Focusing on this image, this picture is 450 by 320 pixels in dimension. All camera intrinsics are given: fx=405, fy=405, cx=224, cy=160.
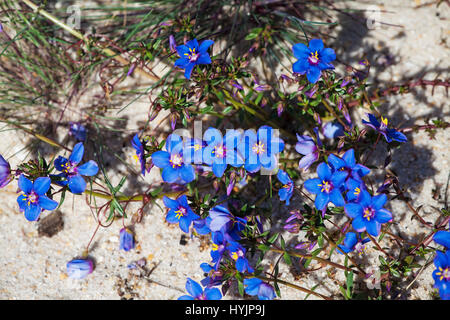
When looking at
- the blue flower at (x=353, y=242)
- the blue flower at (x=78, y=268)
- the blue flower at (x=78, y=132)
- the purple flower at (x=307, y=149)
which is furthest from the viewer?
the blue flower at (x=78, y=132)

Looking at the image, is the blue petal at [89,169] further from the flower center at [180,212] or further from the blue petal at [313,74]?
the blue petal at [313,74]

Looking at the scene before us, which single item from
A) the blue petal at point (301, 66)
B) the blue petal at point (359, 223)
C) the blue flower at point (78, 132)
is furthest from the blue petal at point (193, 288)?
the blue flower at point (78, 132)

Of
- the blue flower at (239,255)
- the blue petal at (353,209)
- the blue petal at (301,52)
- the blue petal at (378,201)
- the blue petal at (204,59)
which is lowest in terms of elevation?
the blue flower at (239,255)

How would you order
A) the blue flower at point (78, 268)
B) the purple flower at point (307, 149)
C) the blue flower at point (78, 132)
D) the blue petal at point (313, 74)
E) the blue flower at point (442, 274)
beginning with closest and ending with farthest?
the blue flower at point (442, 274) → the blue petal at point (313, 74) → the purple flower at point (307, 149) → the blue flower at point (78, 268) → the blue flower at point (78, 132)

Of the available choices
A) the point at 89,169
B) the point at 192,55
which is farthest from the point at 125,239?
the point at 192,55

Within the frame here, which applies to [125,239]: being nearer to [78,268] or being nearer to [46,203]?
[78,268]

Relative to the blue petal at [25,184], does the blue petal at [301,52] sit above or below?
above
